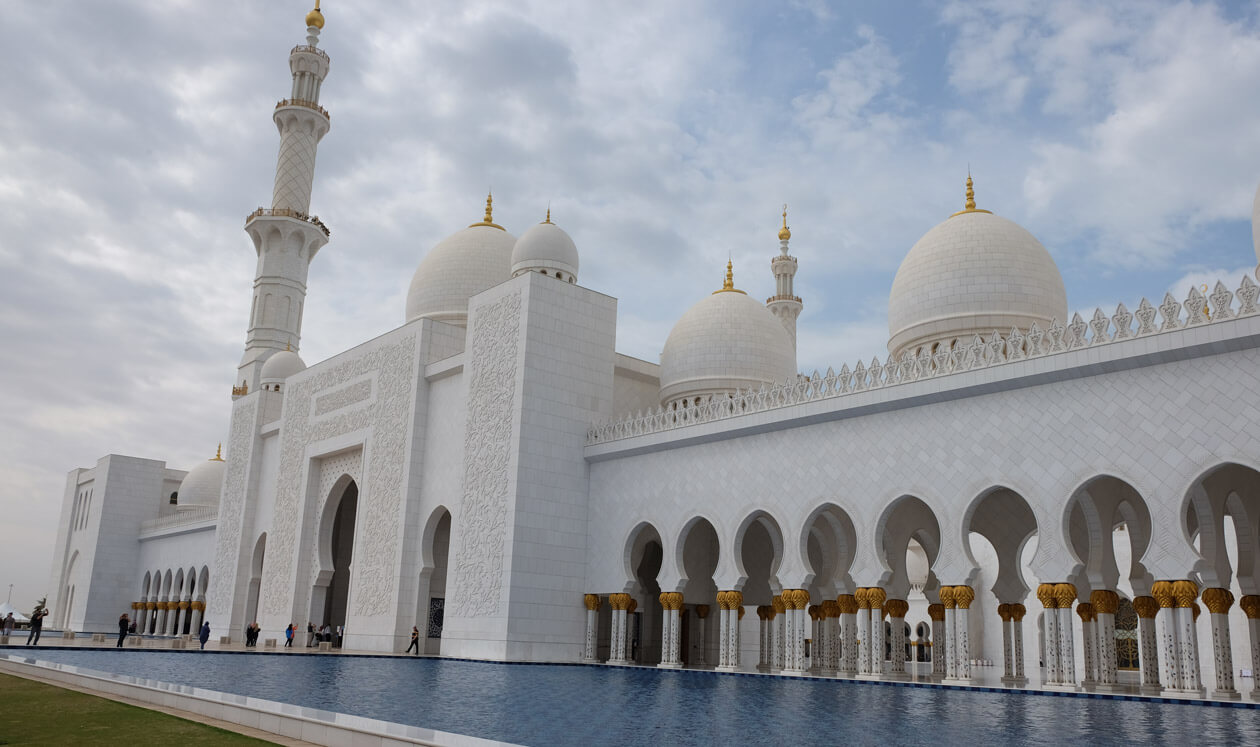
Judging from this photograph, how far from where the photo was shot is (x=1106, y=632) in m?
9.76

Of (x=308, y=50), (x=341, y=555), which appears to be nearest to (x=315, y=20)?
(x=308, y=50)

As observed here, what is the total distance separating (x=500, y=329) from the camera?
14.7 m

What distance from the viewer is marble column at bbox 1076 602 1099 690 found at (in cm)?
1021

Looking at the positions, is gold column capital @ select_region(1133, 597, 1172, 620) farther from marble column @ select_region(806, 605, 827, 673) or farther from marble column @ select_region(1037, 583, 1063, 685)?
marble column @ select_region(806, 605, 827, 673)

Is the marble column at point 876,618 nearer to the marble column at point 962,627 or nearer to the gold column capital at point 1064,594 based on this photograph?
the marble column at point 962,627

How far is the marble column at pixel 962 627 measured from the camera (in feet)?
31.7

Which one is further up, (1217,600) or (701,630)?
(1217,600)

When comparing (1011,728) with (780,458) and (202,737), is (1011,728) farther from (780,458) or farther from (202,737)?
(780,458)

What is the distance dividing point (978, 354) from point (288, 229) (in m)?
17.3

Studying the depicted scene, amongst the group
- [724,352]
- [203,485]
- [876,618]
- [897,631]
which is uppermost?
[724,352]

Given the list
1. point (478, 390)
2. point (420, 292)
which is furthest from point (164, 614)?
point (478, 390)

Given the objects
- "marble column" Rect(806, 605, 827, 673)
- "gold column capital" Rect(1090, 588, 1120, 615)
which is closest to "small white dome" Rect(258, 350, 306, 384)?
"marble column" Rect(806, 605, 827, 673)

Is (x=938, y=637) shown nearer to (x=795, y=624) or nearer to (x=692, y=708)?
(x=795, y=624)

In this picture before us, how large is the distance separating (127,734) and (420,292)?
47.1 feet
